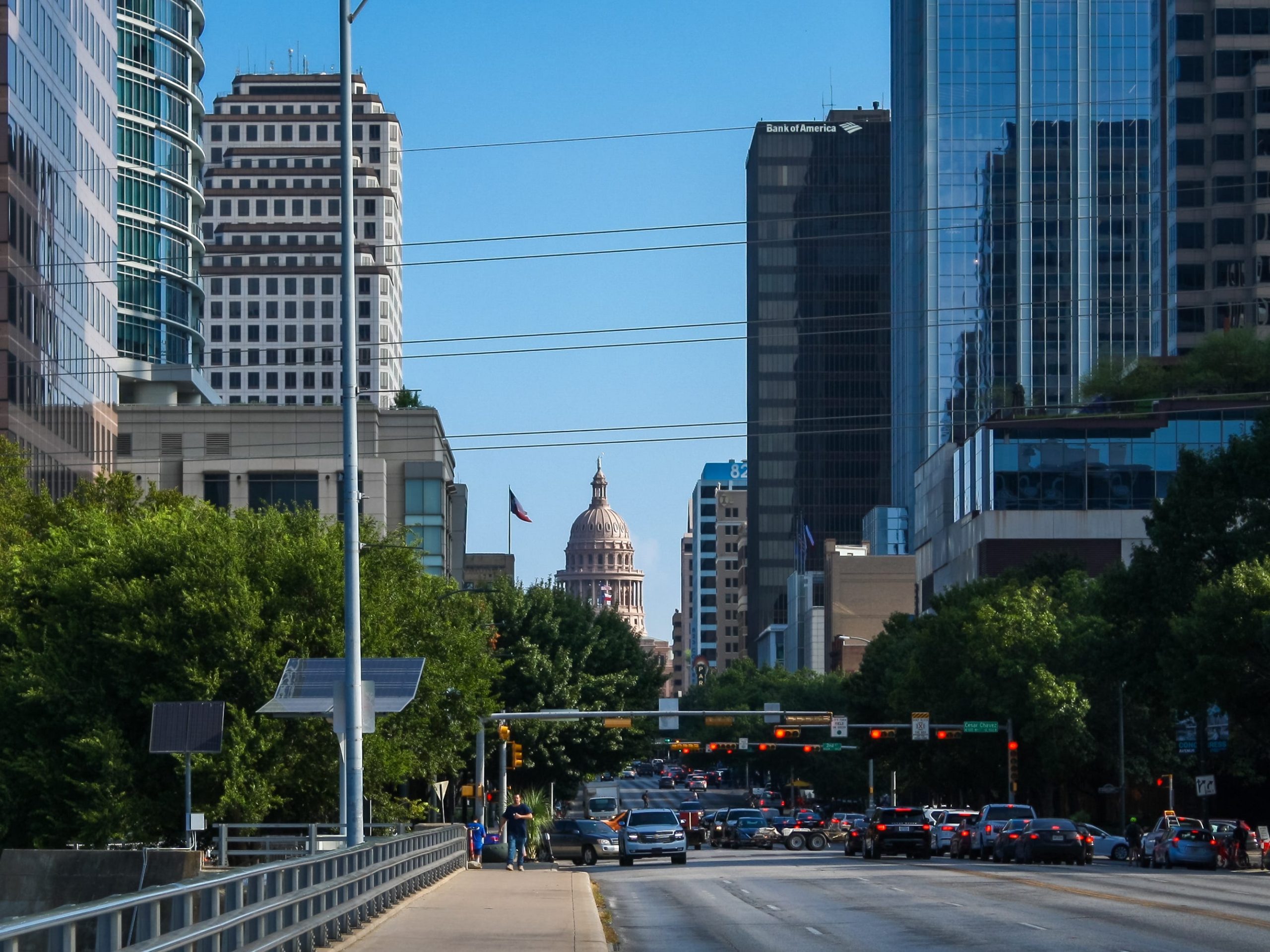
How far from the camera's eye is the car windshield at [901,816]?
60344mm

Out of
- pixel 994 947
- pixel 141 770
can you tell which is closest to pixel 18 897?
pixel 141 770

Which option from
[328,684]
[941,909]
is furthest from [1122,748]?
[328,684]

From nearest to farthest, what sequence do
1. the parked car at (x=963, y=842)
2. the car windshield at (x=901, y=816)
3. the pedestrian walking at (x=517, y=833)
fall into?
the pedestrian walking at (x=517, y=833), the car windshield at (x=901, y=816), the parked car at (x=963, y=842)

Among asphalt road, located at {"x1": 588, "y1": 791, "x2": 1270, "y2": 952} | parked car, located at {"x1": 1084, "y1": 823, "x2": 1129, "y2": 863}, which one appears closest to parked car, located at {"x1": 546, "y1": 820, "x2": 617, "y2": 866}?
asphalt road, located at {"x1": 588, "y1": 791, "x2": 1270, "y2": 952}

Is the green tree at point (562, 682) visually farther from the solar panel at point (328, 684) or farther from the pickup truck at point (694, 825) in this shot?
the solar panel at point (328, 684)

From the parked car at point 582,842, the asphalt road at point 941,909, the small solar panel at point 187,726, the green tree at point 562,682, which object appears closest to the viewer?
the asphalt road at point 941,909

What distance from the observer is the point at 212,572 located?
45.6 meters

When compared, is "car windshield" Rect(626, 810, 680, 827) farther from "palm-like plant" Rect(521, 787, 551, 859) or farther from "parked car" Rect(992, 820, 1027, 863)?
"parked car" Rect(992, 820, 1027, 863)

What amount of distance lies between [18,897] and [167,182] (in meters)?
100

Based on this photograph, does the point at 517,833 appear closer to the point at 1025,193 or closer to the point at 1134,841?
the point at 1134,841

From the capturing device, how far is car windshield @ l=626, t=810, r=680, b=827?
198 feet

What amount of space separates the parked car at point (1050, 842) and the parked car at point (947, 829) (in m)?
12.7

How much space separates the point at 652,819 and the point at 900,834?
799 centimetres

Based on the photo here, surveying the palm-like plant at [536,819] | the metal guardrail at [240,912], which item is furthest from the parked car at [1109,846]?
the metal guardrail at [240,912]
